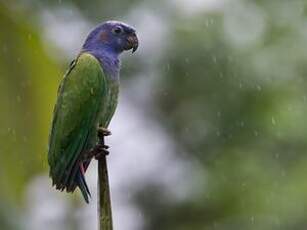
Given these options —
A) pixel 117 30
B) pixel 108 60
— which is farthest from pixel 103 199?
pixel 117 30

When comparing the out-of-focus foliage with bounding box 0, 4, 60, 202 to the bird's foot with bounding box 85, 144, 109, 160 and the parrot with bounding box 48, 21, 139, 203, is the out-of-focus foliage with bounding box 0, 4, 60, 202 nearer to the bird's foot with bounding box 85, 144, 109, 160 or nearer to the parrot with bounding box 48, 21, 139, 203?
the parrot with bounding box 48, 21, 139, 203

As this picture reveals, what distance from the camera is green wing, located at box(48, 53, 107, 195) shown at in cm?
371

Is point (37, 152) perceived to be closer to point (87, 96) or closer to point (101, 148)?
point (87, 96)

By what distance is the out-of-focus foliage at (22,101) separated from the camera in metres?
6.60

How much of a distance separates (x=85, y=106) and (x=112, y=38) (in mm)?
465

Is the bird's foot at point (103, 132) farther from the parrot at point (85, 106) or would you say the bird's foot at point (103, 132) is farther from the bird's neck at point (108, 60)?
the bird's neck at point (108, 60)

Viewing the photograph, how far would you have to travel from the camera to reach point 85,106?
13.5 ft

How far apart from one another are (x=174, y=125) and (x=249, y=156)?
896 mm

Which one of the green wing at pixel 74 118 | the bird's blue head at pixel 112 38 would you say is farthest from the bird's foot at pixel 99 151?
the bird's blue head at pixel 112 38

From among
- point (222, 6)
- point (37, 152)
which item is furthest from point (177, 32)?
point (37, 152)

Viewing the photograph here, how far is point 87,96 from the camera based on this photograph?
420 centimetres

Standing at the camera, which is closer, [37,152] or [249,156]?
[37,152]

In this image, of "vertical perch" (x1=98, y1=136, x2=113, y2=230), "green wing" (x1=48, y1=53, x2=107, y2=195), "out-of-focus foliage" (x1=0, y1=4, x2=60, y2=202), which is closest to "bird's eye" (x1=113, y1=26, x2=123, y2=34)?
"green wing" (x1=48, y1=53, x2=107, y2=195)

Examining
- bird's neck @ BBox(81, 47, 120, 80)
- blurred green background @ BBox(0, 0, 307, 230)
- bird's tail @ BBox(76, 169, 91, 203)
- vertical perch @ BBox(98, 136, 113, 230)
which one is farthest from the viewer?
blurred green background @ BBox(0, 0, 307, 230)
